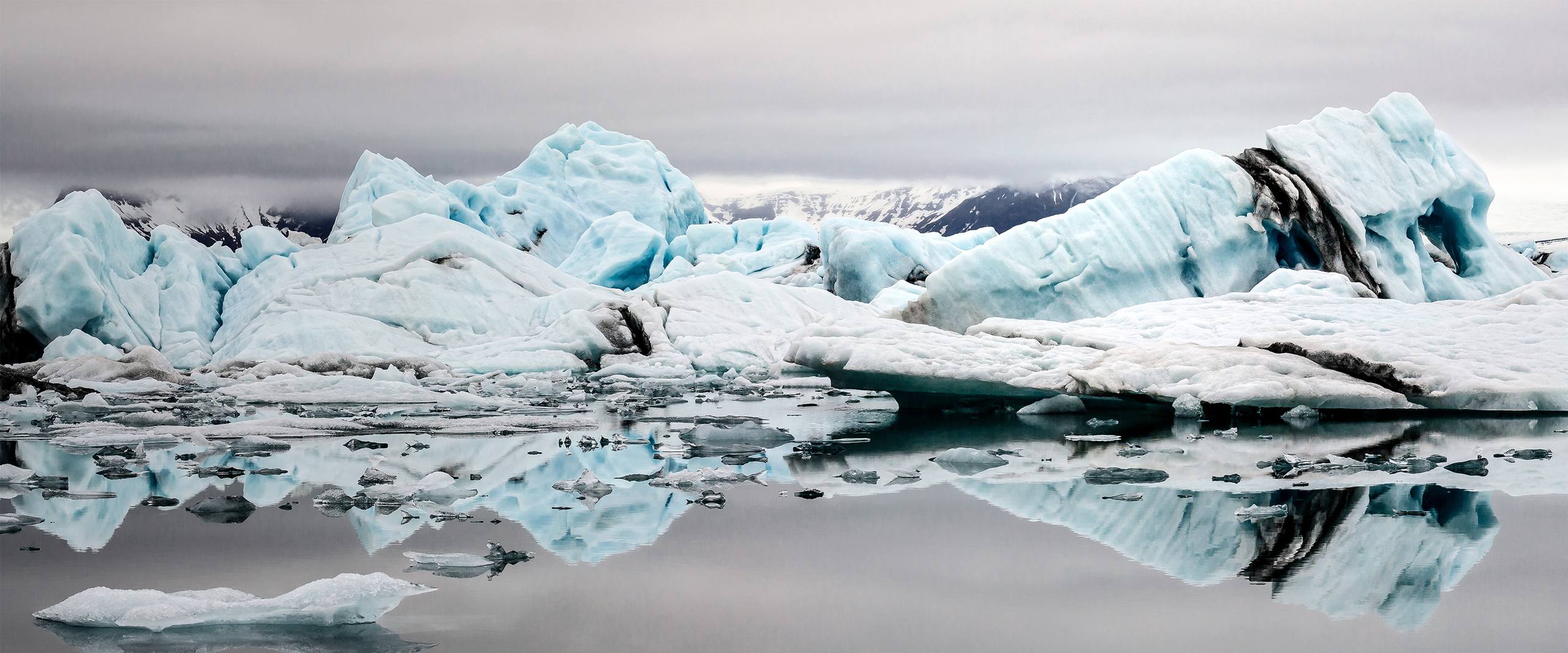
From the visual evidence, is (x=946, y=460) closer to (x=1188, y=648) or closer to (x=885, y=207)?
(x=1188, y=648)

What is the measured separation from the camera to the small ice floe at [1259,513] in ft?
13.1

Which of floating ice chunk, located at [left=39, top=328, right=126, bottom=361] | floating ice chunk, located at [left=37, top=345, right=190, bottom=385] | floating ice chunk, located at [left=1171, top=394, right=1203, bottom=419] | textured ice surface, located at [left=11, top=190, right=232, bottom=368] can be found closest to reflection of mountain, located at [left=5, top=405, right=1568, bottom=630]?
floating ice chunk, located at [left=1171, top=394, right=1203, bottom=419]

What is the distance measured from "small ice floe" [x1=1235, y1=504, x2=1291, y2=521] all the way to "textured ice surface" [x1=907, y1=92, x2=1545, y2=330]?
9.74 m

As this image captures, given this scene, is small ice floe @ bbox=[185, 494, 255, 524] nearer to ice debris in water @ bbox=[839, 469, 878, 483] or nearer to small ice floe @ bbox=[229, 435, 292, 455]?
small ice floe @ bbox=[229, 435, 292, 455]

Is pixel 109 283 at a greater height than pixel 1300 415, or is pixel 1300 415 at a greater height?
pixel 109 283

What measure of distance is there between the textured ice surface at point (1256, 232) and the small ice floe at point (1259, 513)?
32.0ft

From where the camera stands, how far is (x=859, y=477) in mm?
5191

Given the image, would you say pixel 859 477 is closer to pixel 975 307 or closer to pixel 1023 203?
pixel 975 307

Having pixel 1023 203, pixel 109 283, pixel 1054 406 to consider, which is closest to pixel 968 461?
pixel 1054 406

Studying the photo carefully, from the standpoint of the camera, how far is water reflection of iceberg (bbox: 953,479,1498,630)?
298 cm

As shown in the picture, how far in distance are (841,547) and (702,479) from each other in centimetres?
155

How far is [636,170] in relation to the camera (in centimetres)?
3484

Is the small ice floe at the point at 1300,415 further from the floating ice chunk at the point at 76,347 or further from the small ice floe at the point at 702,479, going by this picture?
the floating ice chunk at the point at 76,347

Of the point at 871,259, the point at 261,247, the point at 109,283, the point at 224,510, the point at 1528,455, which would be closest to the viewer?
the point at 224,510
